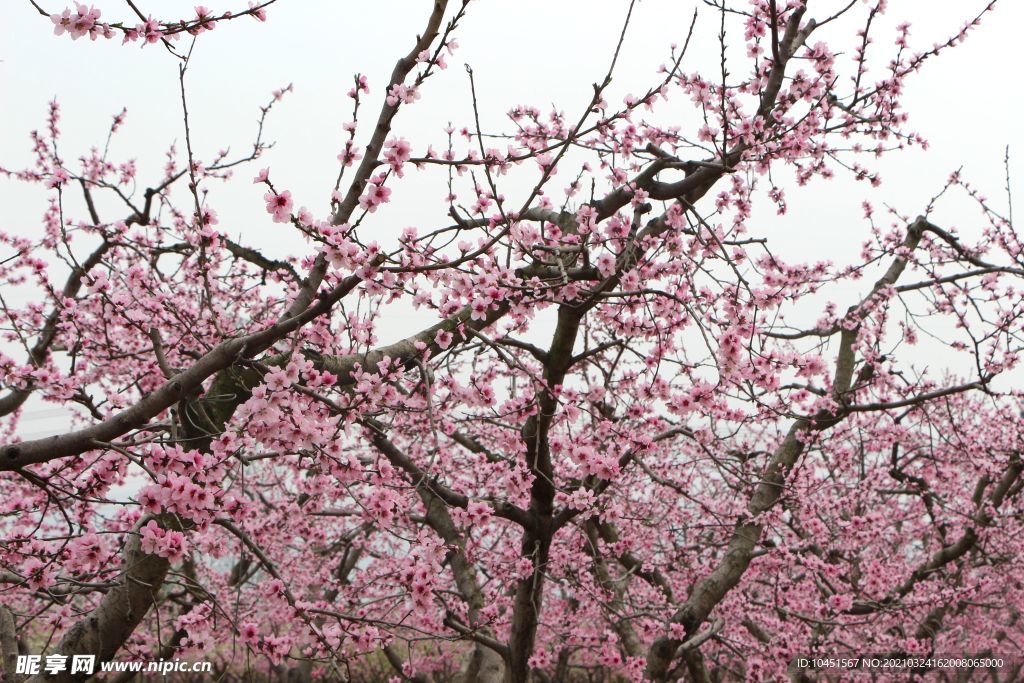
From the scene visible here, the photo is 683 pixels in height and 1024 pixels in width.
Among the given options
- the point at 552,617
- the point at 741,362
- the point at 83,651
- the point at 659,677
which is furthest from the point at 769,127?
the point at 552,617

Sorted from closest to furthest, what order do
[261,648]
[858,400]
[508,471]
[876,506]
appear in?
[261,648] → [508,471] → [858,400] → [876,506]

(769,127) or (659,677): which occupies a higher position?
(769,127)

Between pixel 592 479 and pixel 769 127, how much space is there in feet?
9.96

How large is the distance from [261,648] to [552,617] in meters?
7.51

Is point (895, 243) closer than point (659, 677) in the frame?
No

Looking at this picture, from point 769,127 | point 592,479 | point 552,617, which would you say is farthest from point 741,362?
point 552,617

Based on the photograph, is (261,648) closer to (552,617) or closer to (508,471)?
(508,471)

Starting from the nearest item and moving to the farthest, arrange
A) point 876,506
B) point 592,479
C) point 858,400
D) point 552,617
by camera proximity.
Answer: point 592,479 < point 858,400 < point 552,617 < point 876,506

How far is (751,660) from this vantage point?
632 centimetres

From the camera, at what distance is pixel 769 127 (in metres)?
5.52

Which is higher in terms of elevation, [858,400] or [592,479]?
[858,400]

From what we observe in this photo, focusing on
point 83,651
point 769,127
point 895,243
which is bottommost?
point 83,651

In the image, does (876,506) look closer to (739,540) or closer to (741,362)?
(739,540)

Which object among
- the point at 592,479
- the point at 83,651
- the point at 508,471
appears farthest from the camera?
the point at 592,479
